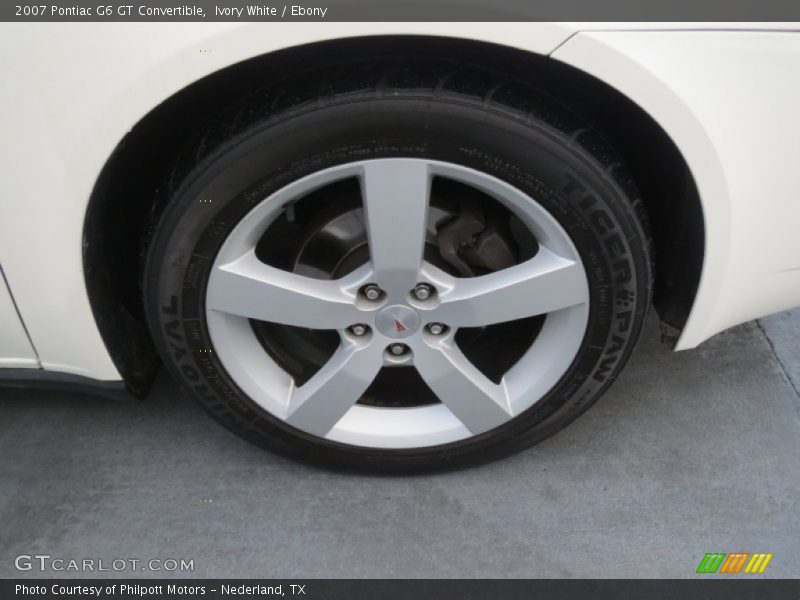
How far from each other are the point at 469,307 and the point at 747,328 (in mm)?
1095

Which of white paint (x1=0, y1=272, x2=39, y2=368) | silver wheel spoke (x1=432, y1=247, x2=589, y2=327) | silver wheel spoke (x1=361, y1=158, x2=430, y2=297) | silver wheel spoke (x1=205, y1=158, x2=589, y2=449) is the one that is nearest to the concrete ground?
silver wheel spoke (x1=205, y1=158, x2=589, y2=449)

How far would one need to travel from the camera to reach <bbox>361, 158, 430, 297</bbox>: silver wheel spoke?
1.33m

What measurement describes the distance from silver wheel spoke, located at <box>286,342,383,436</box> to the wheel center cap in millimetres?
51

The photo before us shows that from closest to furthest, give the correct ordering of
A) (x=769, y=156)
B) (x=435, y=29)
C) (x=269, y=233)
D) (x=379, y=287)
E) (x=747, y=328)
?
(x=435, y=29), (x=769, y=156), (x=379, y=287), (x=269, y=233), (x=747, y=328)

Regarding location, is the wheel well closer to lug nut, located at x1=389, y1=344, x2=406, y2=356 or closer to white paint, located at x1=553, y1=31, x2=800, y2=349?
white paint, located at x1=553, y1=31, x2=800, y2=349

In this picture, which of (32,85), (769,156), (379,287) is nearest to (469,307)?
(379,287)

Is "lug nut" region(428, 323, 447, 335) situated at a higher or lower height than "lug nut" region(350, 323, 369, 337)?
higher

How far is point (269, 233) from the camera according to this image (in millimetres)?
1705

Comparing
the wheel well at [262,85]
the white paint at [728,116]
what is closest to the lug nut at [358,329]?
the wheel well at [262,85]

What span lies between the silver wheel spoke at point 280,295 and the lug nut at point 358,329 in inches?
1.2

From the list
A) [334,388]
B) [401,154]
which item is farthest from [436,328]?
[401,154]

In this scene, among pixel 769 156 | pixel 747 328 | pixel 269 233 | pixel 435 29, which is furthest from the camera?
pixel 747 328

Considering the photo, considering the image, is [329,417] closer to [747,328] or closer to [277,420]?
[277,420]

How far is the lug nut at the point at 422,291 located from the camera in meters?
1.49
